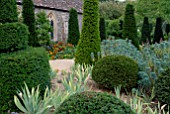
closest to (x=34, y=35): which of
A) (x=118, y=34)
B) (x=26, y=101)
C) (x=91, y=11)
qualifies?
(x=91, y=11)

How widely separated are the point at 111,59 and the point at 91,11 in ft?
8.62

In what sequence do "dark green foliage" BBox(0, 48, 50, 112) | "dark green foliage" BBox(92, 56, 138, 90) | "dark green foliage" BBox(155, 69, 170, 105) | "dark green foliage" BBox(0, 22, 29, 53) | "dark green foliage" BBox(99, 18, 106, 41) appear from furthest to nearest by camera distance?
1. "dark green foliage" BBox(99, 18, 106, 41)
2. "dark green foliage" BBox(92, 56, 138, 90)
3. "dark green foliage" BBox(0, 22, 29, 53)
4. "dark green foliage" BBox(155, 69, 170, 105)
5. "dark green foliage" BBox(0, 48, 50, 112)

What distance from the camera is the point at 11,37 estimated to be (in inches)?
201

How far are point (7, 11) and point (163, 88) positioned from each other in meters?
3.17

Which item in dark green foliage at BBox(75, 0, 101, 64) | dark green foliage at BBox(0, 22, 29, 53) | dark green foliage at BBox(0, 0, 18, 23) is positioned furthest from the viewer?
dark green foliage at BBox(75, 0, 101, 64)

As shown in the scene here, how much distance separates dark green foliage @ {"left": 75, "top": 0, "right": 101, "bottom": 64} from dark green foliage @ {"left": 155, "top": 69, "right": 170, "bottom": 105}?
3202 mm

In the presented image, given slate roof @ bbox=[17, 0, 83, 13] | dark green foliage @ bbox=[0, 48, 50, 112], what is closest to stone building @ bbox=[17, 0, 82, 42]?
slate roof @ bbox=[17, 0, 83, 13]

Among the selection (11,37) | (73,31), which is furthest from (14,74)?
(73,31)

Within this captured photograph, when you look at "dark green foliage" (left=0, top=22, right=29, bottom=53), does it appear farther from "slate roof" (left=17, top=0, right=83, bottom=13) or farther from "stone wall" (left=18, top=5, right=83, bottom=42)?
"stone wall" (left=18, top=5, right=83, bottom=42)

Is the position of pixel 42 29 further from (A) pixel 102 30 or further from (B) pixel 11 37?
(B) pixel 11 37

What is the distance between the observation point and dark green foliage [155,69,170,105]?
16.3ft

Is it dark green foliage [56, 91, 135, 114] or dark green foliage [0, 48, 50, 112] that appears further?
dark green foliage [0, 48, 50, 112]

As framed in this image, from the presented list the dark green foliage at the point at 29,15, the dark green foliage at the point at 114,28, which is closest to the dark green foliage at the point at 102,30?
the dark green foliage at the point at 114,28

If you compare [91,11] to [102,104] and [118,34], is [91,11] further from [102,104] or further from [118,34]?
[118,34]
